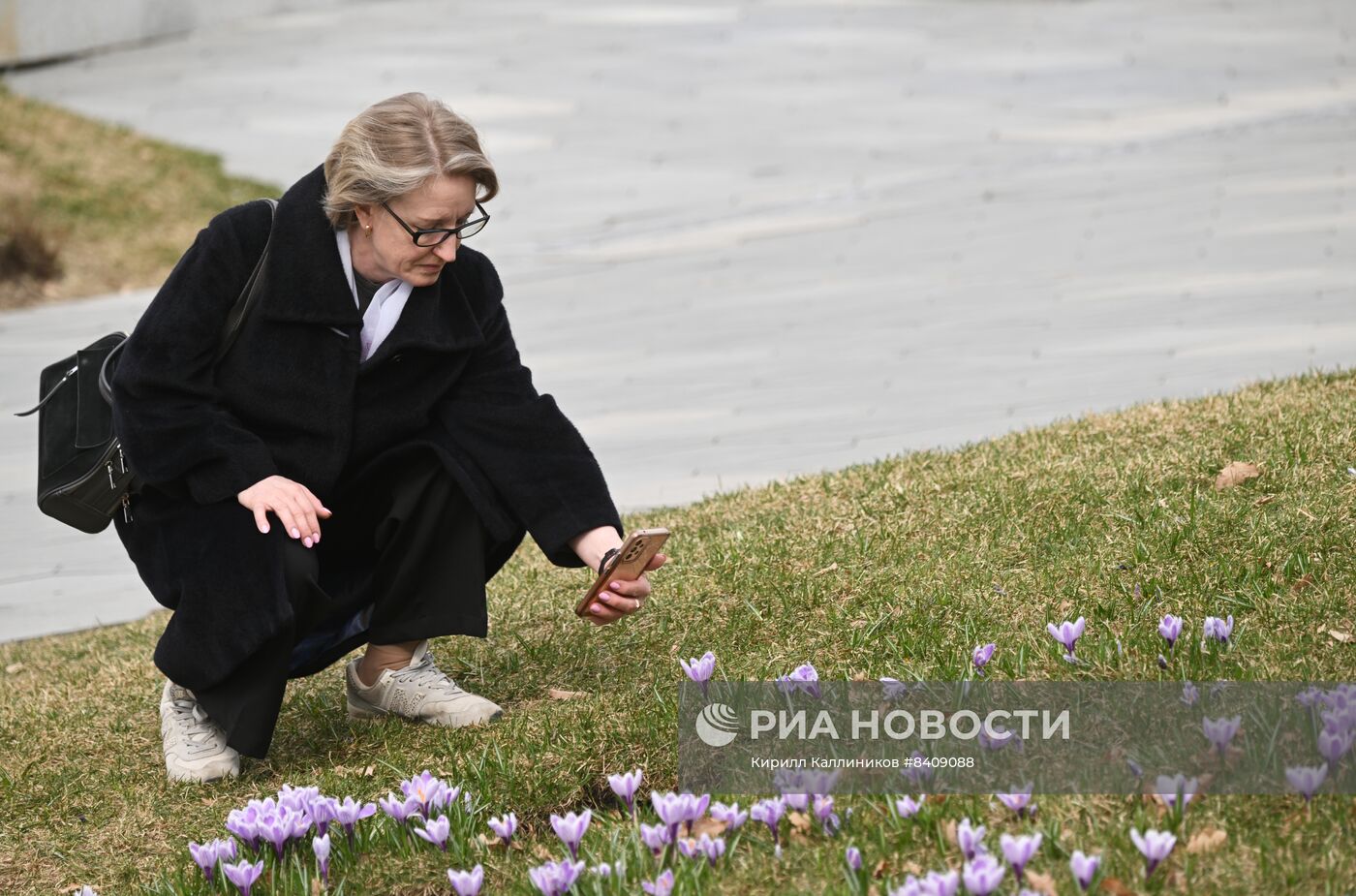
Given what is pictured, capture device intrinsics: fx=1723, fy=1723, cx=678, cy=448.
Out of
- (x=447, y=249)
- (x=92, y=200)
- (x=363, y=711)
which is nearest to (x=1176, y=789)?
(x=447, y=249)


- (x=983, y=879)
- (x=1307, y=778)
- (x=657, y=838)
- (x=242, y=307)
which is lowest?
(x=657, y=838)

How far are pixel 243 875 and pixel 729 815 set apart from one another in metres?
0.83

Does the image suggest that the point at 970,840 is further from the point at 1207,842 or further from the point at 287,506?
the point at 287,506

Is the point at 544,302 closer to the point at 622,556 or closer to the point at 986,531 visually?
the point at 986,531

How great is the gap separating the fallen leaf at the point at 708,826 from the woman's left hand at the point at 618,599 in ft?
2.15

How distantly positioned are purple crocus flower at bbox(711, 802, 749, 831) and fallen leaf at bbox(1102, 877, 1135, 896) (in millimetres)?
607

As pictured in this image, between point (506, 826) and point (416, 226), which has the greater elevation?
point (416, 226)

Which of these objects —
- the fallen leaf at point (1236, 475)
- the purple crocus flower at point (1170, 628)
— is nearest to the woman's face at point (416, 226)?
the purple crocus flower at point (1170, 628)

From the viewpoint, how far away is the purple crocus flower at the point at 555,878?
2711 millimetres

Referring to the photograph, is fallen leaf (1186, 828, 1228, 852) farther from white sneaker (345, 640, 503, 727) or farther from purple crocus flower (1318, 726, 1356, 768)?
white sneaker (345, 640, 503, 727)

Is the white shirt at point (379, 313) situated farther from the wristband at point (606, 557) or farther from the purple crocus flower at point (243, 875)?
the purple crocus flower at point (243, 875)

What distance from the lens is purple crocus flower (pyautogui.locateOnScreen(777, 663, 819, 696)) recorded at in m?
3.37

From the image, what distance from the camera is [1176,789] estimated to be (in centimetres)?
278

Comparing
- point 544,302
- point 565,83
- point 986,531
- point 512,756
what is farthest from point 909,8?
point 512,756
